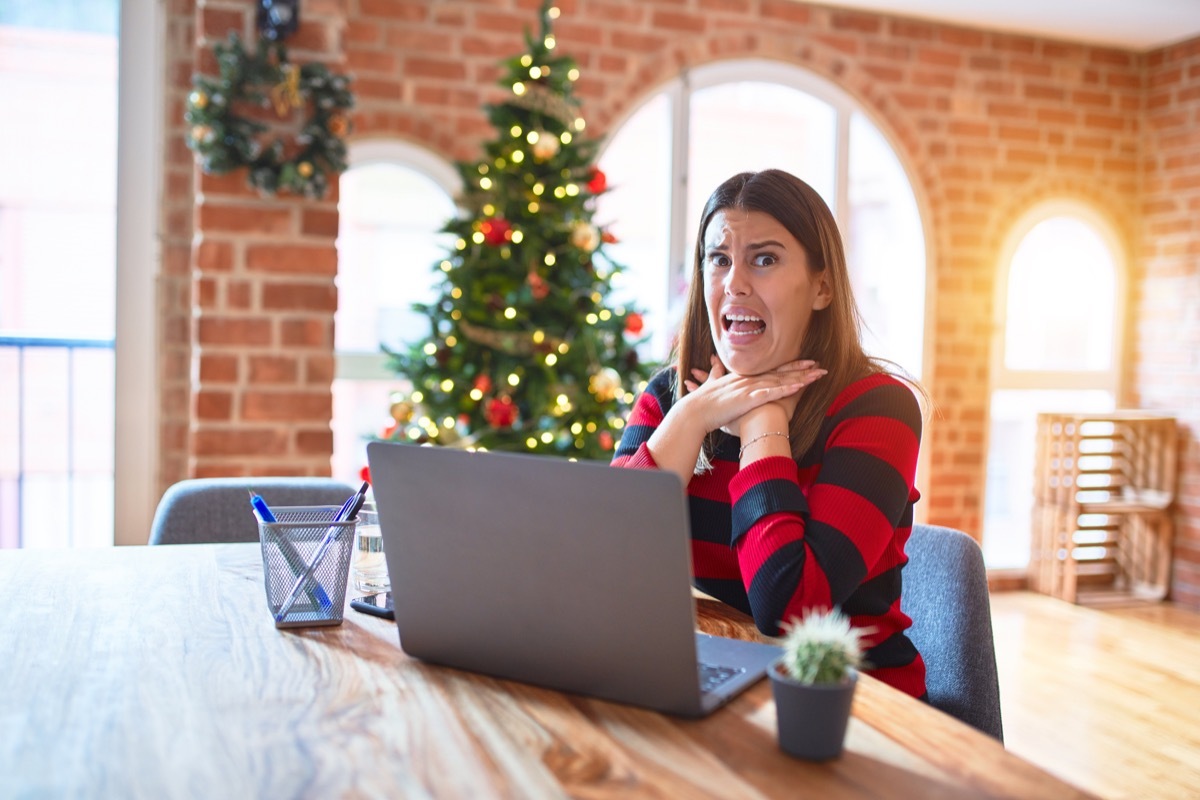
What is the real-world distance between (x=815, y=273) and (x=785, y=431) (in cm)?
30

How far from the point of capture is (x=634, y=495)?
88 centimetres

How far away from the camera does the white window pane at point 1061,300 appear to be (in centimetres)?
508

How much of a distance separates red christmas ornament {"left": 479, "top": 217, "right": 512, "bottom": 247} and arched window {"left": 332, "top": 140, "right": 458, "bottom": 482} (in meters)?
0.68

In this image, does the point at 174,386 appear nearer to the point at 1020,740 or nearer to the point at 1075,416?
the point at 1020,740

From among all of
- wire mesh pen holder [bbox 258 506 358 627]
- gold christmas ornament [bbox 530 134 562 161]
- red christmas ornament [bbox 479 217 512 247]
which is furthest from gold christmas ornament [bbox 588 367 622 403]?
wire mesh pen holder [bbox 258 506 358 627]

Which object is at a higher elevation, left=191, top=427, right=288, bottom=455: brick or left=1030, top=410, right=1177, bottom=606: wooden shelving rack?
left=191, top=427, right=288, bottom=455: brick

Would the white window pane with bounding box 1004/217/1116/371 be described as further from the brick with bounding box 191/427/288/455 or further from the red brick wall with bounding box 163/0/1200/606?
the brick with bounding box 191/427/288/455

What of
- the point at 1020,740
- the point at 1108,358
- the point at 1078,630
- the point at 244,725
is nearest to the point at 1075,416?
the point at 1108,358

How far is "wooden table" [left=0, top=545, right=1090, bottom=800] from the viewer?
2.57ft

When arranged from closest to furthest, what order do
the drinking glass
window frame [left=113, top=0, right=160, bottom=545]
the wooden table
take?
the wooden table, the drinking glass, window frame [left=113, top=0, right=160, bottom=545]

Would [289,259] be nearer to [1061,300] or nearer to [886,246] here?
[886,246]

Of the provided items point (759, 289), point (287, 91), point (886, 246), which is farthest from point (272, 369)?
point (886, 246)

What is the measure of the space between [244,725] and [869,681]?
0.60m

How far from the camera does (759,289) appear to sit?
5.08ft
